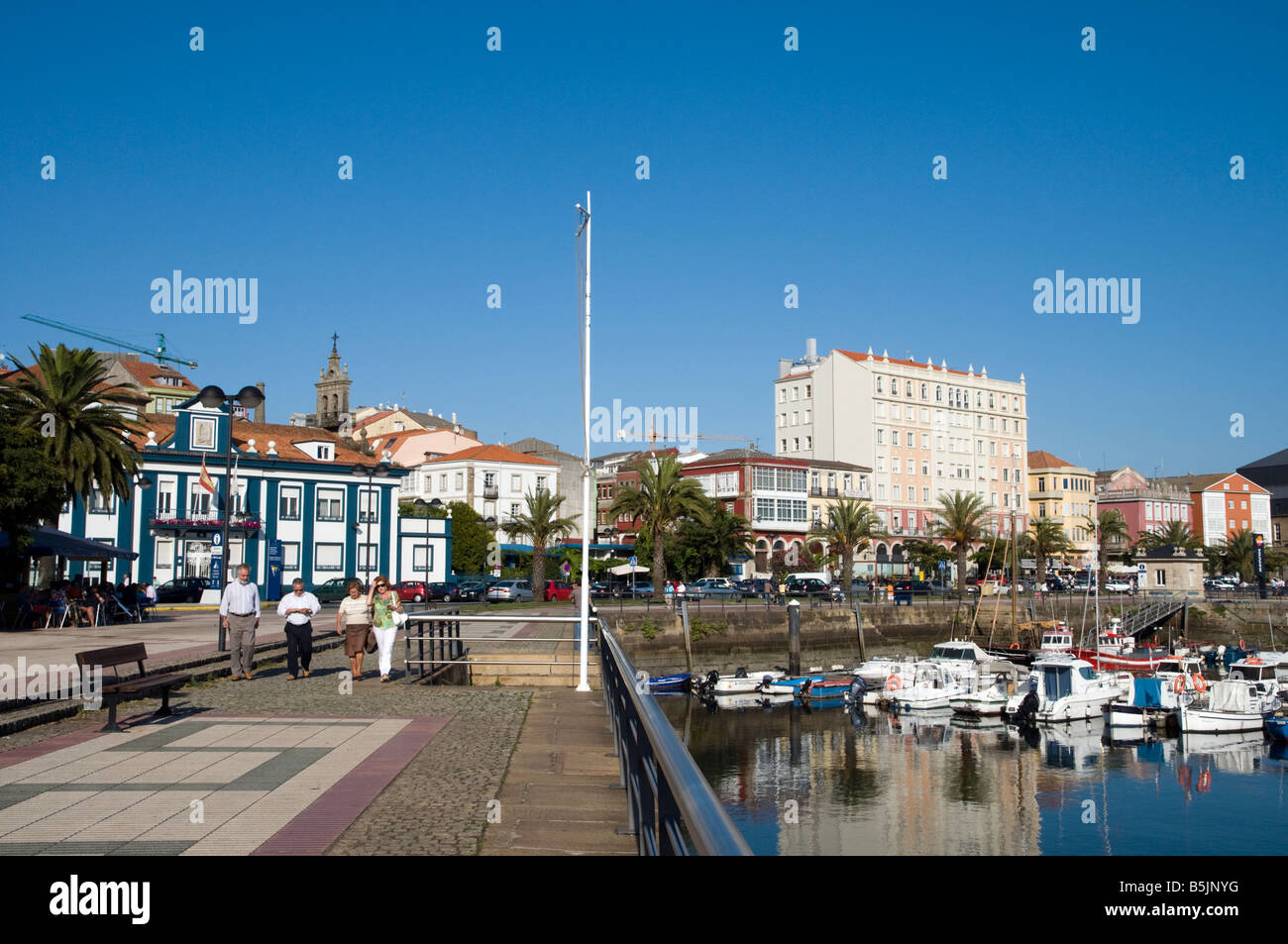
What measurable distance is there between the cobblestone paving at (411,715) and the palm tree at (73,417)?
1978 cm

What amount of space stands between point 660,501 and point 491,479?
3658 cm

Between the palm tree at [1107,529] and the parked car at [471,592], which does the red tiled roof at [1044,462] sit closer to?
the palm tree at [1107,529]

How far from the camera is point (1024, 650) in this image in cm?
6022

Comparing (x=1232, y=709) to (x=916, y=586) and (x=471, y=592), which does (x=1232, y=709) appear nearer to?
(x=471, y=592)

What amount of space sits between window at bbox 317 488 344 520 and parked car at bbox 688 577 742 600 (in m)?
22.3

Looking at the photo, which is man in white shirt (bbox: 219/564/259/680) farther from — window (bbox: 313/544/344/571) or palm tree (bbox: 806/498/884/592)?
palm tree (bbox: 806/498/884/592)

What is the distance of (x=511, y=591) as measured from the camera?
60719 millimetres

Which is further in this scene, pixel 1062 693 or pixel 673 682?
pixel 673 682

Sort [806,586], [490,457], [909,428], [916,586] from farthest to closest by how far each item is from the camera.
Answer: [909,428] < [490,457] < [916,586] < [806,586]

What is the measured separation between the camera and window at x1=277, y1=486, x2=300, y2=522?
64.9 m

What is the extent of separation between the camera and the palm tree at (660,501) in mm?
63062

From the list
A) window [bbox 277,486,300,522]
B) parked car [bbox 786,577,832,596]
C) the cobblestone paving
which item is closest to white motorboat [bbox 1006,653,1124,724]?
the cobblestone paving

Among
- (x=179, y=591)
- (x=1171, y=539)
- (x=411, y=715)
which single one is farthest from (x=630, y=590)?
(x=1171, y=539)
